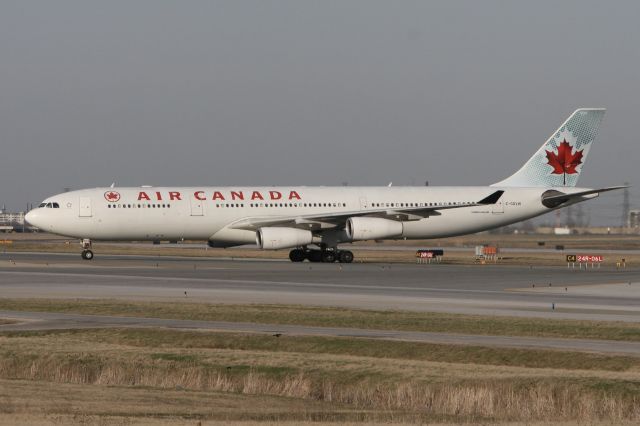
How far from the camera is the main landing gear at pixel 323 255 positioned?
65625mm

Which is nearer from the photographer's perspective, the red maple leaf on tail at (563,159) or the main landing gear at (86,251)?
the main landing gear at (86,251)

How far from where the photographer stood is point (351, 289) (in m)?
43.3

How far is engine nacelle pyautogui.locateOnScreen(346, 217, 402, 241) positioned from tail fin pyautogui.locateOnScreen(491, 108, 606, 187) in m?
10.4

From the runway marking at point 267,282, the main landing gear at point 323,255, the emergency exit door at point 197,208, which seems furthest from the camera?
the main landing gear at point 323,255

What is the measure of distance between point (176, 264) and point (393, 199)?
13.7 m

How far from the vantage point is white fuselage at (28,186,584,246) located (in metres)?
64.8

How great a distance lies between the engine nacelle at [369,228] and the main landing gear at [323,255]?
1605 millimetres

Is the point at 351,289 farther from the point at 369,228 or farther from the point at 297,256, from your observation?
the point at 297,256

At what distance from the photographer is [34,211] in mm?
66188

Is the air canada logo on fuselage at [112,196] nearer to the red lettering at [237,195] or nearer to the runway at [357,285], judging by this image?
the runway at [357,285]

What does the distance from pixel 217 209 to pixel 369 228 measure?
8.76 m

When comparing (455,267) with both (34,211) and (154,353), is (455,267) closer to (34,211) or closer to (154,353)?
(34,211)

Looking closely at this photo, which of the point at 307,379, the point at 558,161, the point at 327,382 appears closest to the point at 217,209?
the point at 558,161

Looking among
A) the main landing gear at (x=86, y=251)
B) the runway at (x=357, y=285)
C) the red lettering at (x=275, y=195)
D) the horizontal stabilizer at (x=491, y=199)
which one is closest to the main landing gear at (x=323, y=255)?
the runway at (x=357, y=285)
